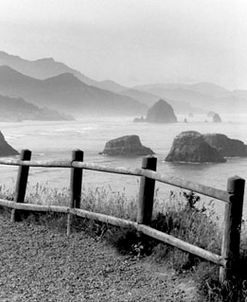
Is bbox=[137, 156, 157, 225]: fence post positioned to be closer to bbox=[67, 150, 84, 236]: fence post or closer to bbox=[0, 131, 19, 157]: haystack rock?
bbox=[67, 150, 84, 236]: fence post

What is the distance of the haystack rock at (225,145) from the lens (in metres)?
110

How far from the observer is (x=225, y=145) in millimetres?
112000

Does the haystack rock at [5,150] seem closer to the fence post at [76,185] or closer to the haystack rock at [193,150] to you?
the haystack rock at [193,150]

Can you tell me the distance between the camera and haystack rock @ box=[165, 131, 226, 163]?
9605 centimetres

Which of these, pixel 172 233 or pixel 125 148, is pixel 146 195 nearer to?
pixel 172 233

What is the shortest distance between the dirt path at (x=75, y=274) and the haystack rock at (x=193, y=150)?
87.3 m

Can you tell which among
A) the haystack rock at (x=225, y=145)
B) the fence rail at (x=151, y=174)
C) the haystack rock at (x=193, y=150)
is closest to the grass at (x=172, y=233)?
the fence rail at (x=151, y=174)

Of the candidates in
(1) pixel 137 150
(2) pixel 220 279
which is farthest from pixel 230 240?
(1) pixel 137 150

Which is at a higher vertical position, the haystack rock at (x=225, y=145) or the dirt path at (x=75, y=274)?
the dirt path at (x=75, y=274)

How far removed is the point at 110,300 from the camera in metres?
6.40

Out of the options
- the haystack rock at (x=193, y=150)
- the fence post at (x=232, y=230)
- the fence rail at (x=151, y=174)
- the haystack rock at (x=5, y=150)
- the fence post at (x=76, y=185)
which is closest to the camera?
the fence post at (x=232, y=230)

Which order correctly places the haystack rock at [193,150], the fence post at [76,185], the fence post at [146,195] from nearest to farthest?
1. the fence post at [146,195]
2. the fence post at [76,185]
3. the haystack rock at [193,150]

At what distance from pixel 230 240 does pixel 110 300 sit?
5.69ft

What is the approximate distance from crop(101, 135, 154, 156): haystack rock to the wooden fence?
8877cm
